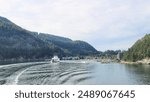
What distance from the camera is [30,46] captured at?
4125 cm

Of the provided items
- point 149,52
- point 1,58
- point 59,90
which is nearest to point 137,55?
point 149,52

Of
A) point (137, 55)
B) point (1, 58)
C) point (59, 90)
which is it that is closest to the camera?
point (59, 90)

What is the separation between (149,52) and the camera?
1734 inches

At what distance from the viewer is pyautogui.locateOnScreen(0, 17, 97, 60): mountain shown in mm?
36600

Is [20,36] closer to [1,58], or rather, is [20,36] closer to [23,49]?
[23,49]

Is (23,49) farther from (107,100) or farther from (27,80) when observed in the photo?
(107,100)

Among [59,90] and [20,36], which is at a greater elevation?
[20,36]

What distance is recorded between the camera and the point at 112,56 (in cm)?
3647

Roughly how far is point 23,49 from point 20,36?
19.0 ft

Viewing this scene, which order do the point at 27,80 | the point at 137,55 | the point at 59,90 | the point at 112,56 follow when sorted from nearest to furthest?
the point at 59,90, the point at 27,80, the point at 112,56, the point at 137,55

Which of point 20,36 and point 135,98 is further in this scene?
point 20,36

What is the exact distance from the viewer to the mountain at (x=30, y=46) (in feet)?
120

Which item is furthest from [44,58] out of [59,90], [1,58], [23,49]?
[59,90]

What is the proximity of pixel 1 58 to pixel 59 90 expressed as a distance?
2154cm
